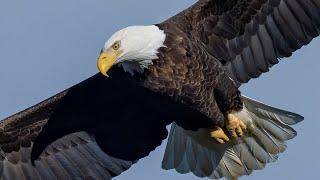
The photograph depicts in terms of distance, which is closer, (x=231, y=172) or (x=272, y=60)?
(x=272, y=60)

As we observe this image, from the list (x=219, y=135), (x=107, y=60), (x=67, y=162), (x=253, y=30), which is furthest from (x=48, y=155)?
(x=253, y=30)

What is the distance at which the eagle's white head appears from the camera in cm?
927

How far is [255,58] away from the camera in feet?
33.1

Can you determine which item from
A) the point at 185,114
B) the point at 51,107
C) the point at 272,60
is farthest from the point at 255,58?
the point at 51,107

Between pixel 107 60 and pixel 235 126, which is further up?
pixel 107 60

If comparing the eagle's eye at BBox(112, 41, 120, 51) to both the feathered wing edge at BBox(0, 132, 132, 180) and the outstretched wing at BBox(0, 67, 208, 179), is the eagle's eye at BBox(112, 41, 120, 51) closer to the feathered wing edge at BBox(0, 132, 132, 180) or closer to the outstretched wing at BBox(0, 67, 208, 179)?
the outstretched wing at BBox(0, 67, 208, 179)

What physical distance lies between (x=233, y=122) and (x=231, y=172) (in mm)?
691

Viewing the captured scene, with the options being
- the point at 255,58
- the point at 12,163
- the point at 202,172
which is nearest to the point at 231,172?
the point at 202,172

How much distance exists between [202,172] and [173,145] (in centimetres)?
35

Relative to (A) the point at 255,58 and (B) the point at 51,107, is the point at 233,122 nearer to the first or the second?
(A) the point at 255,58

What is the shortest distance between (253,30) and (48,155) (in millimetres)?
2111

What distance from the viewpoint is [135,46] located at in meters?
9.38

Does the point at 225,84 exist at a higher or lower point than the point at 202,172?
higher

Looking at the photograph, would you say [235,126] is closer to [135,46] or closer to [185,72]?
[185,72]
